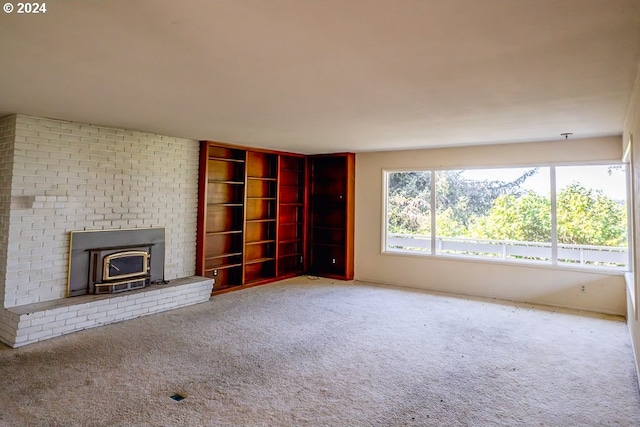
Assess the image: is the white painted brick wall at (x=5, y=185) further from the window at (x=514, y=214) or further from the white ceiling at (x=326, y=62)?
the window at (x=514, y=214)

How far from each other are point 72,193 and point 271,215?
10.7 ft

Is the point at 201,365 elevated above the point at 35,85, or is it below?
below

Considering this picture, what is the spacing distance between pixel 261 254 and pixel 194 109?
11.9ft

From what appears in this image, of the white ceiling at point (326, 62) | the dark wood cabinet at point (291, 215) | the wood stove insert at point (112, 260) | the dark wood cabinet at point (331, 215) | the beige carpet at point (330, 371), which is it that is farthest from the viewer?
the dark wood cabinet at point (291, 215)

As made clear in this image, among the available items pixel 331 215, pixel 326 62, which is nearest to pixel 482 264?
pixel 331 215

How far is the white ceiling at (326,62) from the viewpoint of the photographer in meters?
1.75

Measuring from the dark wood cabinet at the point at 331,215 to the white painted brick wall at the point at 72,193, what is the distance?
9.02ft

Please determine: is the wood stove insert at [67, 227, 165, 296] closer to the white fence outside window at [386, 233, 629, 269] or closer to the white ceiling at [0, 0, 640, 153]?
the white ceiling at [0, 0, 640, 153]

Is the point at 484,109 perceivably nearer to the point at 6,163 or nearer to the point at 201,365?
the point at 201,365

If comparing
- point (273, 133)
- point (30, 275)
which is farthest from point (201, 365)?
point (273, 133)

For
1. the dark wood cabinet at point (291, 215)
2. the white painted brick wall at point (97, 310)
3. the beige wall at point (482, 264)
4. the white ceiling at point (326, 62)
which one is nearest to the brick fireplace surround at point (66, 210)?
the white painted brick wall at point (97, 310)

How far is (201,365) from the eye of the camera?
10.4 ft

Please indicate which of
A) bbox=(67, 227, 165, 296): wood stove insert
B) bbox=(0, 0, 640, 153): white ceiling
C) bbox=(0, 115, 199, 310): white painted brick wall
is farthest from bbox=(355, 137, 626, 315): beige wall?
bbox=(67, 227, 165, 296): wood stove insert

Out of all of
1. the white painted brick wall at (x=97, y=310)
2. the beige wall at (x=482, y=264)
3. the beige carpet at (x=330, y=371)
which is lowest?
the beige carpet at (x=330, y=371)
